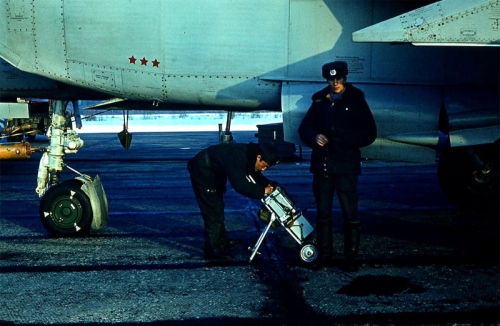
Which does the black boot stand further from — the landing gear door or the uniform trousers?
the landing gear door

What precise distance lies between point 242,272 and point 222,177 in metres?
1.06

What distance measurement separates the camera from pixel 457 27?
6.38 m

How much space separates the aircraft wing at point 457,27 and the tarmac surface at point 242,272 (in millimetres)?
1924

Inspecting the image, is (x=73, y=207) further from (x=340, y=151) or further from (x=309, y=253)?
(x=340, y=151)

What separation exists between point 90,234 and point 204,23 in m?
2.83

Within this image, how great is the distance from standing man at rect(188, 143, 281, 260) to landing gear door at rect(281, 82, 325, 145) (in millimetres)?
1154

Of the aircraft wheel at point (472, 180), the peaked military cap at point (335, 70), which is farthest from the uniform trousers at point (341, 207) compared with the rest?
the aircraft wheel at point (472, 180)

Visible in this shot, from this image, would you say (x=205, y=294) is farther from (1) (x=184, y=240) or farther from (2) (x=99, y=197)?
(2) (x=99, y=197)

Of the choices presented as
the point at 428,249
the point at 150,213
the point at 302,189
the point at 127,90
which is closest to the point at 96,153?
the point at 302,189

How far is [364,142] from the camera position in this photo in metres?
6.43

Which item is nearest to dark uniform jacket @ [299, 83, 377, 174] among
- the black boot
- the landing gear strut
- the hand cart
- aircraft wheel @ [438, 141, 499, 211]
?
the hand cart

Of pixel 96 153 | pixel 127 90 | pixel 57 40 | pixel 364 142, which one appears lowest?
pixel 96 153

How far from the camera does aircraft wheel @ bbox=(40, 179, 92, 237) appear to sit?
782cm

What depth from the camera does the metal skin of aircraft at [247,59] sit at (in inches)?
308
